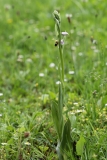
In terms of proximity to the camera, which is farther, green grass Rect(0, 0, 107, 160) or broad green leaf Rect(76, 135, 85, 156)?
green grass Rect(0, 0, 107, 160)

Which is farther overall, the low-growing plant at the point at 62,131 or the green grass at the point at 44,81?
the green grass at the point at 44,81

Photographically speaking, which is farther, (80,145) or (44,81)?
(44,81)

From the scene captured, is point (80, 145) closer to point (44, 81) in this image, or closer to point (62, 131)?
point (62, 131)

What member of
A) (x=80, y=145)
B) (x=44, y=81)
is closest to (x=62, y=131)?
(x=80, y=145)

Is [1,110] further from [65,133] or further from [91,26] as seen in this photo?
[91,26]

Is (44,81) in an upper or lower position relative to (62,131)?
upper

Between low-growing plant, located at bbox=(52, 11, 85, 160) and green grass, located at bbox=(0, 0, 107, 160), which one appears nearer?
low-growing plant, located at bbox=(52, 11, 85, 160)

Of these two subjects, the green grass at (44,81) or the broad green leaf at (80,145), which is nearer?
the broad green leaf at (80,145)

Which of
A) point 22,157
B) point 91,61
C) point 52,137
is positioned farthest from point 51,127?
point 91,61
